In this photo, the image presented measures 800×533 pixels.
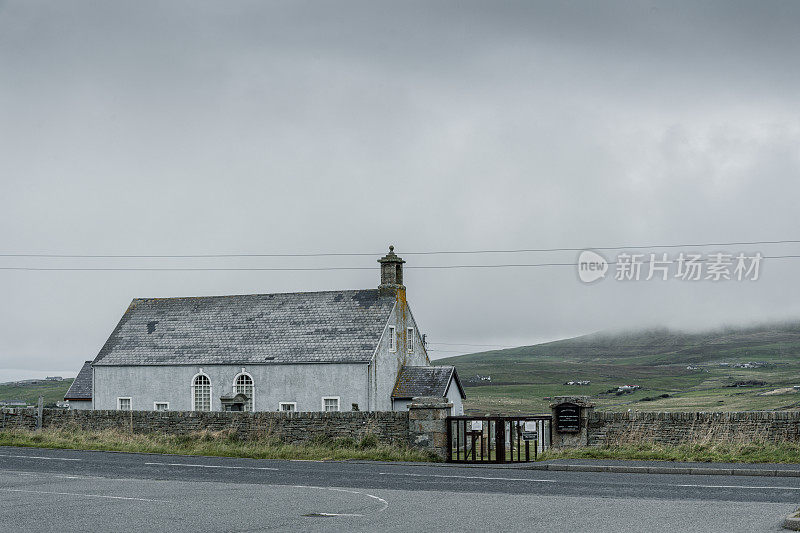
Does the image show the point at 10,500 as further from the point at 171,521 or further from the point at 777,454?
the point at 777,454

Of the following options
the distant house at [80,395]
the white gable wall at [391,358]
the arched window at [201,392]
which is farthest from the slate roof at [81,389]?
the white gable wall at [391,358]

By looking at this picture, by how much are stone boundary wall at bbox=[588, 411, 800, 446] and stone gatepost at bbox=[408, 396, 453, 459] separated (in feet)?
14.4

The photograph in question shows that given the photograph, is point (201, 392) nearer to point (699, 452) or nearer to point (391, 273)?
point (391, 273)

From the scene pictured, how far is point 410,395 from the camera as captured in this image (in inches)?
1993

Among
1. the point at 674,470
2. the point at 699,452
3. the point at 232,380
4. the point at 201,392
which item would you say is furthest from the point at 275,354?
the point at 674,470

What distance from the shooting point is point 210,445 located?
30672 millimetres

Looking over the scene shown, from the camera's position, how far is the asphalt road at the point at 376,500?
1327cm

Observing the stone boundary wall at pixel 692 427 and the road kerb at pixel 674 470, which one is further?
the stone boundary wall at pixel 692 427

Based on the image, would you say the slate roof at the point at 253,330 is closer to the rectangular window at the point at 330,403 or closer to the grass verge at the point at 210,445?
the rectangular window at the point at 330,403

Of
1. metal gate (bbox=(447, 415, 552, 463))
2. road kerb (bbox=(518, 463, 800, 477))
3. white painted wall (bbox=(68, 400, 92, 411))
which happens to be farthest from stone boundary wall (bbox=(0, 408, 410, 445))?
white painted wall (bbox=(68, 400, 92, 411))

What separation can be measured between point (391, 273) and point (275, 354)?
27.4 ft

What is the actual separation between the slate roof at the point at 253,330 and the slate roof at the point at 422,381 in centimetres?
398

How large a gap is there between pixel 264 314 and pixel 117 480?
33.7 m

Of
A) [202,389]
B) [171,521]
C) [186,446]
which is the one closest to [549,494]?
[171,521]
